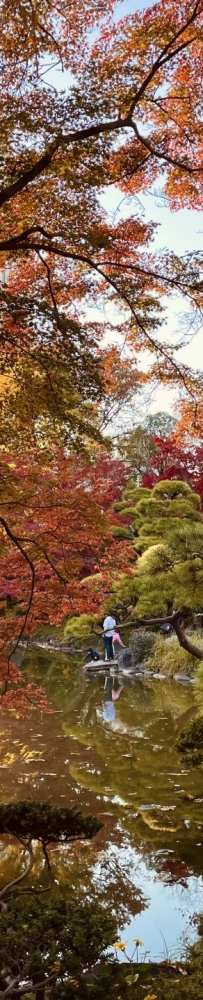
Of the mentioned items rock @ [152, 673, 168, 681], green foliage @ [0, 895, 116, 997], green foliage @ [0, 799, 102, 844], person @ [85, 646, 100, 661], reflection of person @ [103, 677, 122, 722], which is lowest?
green foliage @ [0, 895, 116, 997]

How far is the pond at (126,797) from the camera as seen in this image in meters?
4.00

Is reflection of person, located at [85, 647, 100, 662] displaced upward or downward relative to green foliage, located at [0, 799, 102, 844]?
upward

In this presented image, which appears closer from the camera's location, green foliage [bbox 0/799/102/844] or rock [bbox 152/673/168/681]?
green foliage [bbox 0/799/102/844]

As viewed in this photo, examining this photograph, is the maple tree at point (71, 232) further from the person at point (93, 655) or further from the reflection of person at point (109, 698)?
the person at point (93, 655)

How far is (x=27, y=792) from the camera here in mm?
5902

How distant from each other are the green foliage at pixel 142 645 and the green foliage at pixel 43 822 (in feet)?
31.0

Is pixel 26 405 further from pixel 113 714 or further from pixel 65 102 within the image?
pixel 113 714

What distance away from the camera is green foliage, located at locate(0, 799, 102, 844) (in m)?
3.87

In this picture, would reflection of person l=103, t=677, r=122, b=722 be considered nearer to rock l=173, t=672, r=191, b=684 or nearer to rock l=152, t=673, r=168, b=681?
rock l=152, t=673, r=168, b=681

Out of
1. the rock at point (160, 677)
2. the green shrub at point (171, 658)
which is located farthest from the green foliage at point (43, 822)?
the rock at point (160, 677)

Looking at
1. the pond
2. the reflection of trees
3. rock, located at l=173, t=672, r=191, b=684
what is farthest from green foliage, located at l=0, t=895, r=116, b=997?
rock, located at l=173, t=672, r=191, b=684

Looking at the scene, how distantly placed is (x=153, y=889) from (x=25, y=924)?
193cm

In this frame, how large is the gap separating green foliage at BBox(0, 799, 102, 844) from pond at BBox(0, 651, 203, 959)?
50 cm

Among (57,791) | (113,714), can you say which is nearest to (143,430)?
(113,714)
